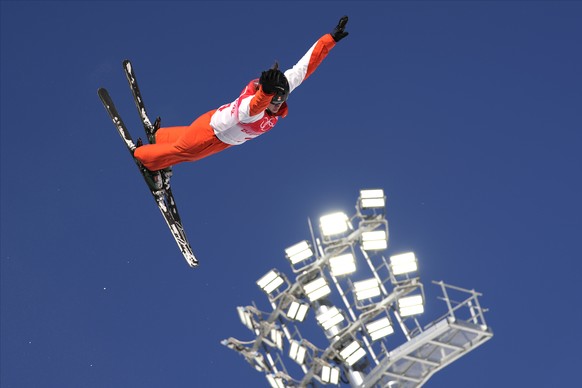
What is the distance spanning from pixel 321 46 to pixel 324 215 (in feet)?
25.0

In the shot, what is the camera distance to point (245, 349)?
19.0 meters

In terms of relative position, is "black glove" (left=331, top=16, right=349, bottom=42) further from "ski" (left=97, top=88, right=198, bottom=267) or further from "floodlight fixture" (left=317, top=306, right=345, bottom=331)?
"floodlight fixture" (left=317, top=306, right=345, bottom=331)

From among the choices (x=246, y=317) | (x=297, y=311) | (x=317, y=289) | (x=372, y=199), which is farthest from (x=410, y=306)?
(x=246, y=317)

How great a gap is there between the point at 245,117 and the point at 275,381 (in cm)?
928

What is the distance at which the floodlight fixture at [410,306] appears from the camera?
16312 mm

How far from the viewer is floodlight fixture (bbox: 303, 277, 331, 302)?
57.1ft

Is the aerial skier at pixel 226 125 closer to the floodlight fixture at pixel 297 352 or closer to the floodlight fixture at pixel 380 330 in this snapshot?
the floodlight fixture at pixel 380 330

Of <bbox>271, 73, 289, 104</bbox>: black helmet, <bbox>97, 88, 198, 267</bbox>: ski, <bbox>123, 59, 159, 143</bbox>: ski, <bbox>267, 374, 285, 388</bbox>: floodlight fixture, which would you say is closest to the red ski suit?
<bbox>271, 73, 289, 104</bbox>: black helmet

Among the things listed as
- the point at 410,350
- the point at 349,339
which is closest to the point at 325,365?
the point at 349,339

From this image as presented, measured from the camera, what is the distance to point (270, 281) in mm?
18062

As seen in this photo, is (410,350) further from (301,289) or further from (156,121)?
(156,121)

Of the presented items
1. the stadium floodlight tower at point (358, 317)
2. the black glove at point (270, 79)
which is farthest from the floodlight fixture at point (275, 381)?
the black glove at point (270, 79)

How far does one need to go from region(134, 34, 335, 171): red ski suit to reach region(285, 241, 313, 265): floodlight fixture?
621cm

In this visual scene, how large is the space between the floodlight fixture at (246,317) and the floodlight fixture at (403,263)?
3.71 m
